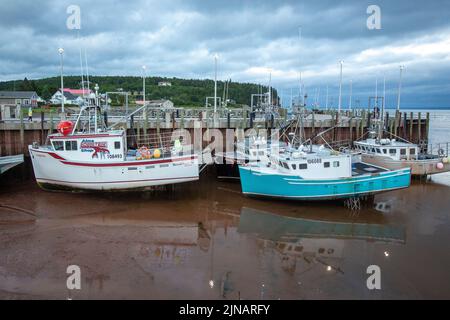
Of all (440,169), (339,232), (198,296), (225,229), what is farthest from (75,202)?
(440,169)

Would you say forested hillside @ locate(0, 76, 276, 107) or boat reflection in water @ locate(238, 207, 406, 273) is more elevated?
forested hillside @ locate(0, 76, 276, 107)

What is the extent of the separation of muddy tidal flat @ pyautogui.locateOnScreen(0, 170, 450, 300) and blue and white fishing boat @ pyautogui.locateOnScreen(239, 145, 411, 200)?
0.75 m

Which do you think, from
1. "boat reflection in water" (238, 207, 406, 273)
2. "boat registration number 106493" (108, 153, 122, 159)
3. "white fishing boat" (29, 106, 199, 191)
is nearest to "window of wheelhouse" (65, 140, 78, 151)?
"white fishing boat" (29, 106, 199, 191)

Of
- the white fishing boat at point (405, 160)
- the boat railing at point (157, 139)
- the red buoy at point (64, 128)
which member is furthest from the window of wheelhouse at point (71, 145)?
the white fishing boat at point (405, 160)

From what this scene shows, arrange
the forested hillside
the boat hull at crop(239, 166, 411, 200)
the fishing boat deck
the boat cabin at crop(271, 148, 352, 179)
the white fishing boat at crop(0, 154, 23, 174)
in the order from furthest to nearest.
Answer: the forested hillside → the white fishing boat at crop(0, 154, 23, 174) → the fishing boat deck → the boat cabin at crop(271, 148, 352, 179) → the boat hull at crop(239, 166, 411, 200)

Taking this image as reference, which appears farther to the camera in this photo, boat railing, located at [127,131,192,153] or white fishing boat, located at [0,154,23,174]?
boat railing, located at [127,131,192,153]

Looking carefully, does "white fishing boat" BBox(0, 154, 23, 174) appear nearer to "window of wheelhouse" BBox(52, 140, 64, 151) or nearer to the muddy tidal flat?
the muddy tidal flat

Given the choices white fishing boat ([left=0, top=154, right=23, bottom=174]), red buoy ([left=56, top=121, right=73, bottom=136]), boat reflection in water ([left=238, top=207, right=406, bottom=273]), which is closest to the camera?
boat reflection in water ([left=238, top=207, right=406, bottom=273])

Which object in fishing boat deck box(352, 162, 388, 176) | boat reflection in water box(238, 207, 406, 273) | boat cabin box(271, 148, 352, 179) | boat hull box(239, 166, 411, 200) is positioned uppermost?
boat cabin box(271, 148, 352, 179)

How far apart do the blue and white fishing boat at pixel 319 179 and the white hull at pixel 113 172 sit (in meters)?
3.04

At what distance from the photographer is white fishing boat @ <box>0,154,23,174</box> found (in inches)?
681

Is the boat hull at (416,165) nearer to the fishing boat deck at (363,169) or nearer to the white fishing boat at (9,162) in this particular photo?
the fishing boat deck at (363,169)

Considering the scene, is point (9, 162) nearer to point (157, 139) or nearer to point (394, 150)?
point (157, 139)

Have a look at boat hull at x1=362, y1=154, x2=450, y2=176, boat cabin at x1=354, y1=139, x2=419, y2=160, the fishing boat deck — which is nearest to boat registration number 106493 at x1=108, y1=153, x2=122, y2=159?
the fishing boat deck
